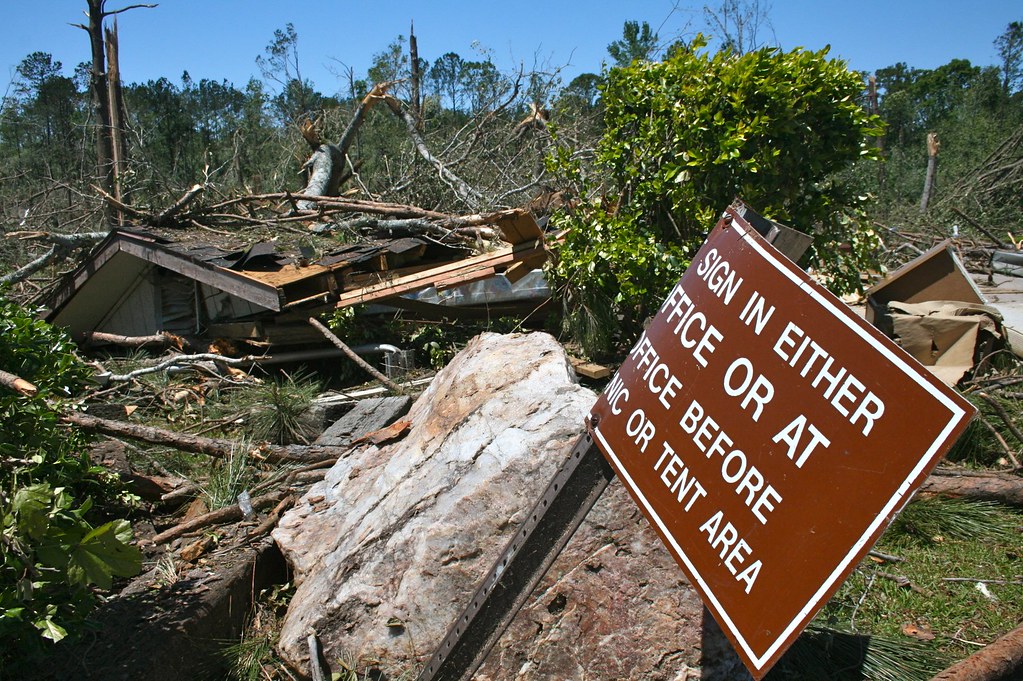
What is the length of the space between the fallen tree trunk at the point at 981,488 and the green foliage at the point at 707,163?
2566 mm

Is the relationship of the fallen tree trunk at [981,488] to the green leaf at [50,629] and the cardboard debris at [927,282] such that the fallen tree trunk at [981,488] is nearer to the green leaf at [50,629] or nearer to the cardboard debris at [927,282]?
the cardboard debris at [927,282]

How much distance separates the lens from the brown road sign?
1421 mm

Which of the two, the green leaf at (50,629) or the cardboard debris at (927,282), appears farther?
the cardboard debris at (927,282)

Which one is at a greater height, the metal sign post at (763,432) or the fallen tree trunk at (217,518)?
the metal sign post at (763,432)

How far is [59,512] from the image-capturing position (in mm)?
2785

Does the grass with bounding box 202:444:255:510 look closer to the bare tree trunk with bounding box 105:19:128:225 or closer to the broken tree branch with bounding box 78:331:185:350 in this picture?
the broken tree branch with bounding box 78:331:185:350

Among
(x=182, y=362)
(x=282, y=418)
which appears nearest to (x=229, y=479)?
(x=282, y=418)

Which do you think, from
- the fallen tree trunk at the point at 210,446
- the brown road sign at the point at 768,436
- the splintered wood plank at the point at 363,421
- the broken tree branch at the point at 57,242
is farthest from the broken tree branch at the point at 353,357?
the brown road sign at the point at 768,436

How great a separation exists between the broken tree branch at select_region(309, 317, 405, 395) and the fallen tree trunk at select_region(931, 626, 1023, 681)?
548 cm

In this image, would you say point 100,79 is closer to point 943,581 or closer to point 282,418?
point 282,418

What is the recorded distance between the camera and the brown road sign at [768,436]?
55.9 inches

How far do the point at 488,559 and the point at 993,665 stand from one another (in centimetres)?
192

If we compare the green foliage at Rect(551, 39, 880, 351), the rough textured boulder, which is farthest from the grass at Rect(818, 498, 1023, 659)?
the green foliage at Rect(551, 39, 880, 351)

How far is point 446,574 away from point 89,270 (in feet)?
27.6
